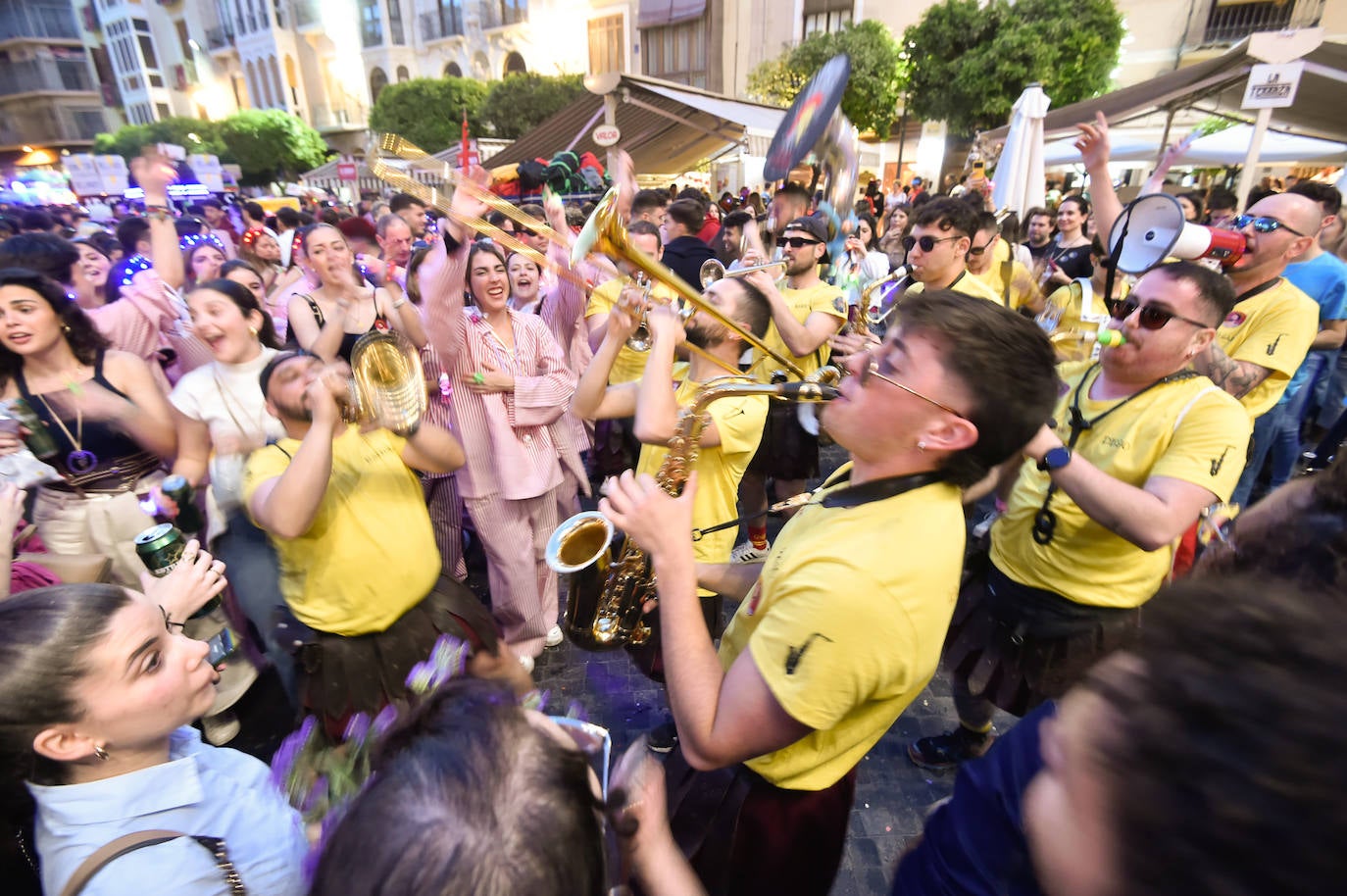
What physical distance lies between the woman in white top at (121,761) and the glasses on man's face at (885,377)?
68.1 inches

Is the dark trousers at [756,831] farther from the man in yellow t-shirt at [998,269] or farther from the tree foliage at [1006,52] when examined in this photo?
the tree foliage at [1006,52]

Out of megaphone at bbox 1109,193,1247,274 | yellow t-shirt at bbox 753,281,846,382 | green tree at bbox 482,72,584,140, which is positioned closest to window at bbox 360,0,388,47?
green tree at bbox 482,72,584,140

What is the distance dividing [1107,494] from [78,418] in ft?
13.5

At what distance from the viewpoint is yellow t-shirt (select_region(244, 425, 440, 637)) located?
85.4 inches

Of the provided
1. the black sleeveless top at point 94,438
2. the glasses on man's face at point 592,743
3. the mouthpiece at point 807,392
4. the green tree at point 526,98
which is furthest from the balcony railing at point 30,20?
the glasses on man's face at point 592,743

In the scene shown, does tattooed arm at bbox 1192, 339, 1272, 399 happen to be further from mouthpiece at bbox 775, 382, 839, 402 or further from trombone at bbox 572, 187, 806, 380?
trombone at bbox 572, 187, 806, 380

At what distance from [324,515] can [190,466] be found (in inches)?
56.0

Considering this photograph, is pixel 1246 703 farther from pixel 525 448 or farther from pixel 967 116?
pixel 967 116

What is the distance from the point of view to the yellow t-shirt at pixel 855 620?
1.24m

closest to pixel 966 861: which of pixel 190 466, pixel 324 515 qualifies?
pixel 324 515

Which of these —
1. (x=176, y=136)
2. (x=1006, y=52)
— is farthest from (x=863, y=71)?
(x=176, y=136)

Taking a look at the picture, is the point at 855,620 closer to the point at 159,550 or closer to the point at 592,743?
the point at 592,743

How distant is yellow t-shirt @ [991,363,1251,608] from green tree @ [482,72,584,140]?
33350 mm

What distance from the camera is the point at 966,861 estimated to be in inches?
39.2
